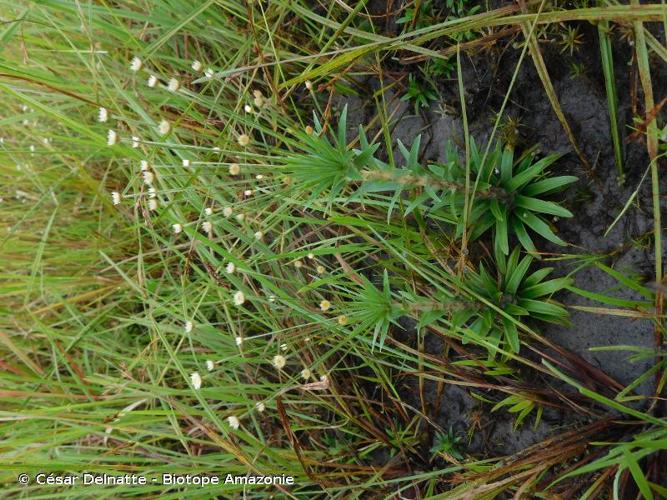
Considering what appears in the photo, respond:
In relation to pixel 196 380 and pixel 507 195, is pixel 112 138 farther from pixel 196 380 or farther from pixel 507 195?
pixel 507 195

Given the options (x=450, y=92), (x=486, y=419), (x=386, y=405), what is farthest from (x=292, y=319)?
(x=450, y=92)

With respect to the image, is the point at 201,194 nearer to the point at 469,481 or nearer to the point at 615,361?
the point at 469,481

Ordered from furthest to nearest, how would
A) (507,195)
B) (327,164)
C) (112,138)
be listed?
(112,138)
(507,195)
(327,164)

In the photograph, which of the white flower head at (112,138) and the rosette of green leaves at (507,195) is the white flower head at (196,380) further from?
the rosette of green leaves at (507,195)

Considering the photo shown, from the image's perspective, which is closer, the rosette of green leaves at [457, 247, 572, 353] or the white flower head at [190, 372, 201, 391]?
the rosette of green leaves at [457, 247, 572, 353]

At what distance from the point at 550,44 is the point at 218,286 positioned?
4.32ft

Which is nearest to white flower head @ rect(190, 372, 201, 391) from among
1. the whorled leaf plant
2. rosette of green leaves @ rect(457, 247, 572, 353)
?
the whorled leaf plant

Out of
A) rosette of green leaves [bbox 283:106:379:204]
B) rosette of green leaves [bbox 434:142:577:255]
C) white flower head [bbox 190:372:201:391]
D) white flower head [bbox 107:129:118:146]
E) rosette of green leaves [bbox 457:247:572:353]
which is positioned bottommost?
white flower head [bbox 190:372:201:391]

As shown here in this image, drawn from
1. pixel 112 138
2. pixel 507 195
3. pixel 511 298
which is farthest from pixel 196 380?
pixel 507 195

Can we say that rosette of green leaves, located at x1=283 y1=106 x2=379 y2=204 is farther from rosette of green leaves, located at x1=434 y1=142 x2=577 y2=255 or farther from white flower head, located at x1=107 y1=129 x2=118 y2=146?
white flower head, located at x1=107 y1=129 x2=118 y2=146

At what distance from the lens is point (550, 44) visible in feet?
4.92

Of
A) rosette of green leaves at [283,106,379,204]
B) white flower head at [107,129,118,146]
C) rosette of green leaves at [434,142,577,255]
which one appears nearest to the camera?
rosette of green leaves at [283,106,379,204]

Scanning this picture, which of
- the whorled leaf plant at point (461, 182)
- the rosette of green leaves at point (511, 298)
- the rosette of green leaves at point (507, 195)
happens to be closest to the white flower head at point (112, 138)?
the whorled leaf plant at point (461, 182)

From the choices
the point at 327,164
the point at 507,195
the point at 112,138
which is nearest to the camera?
the point at 327,164
